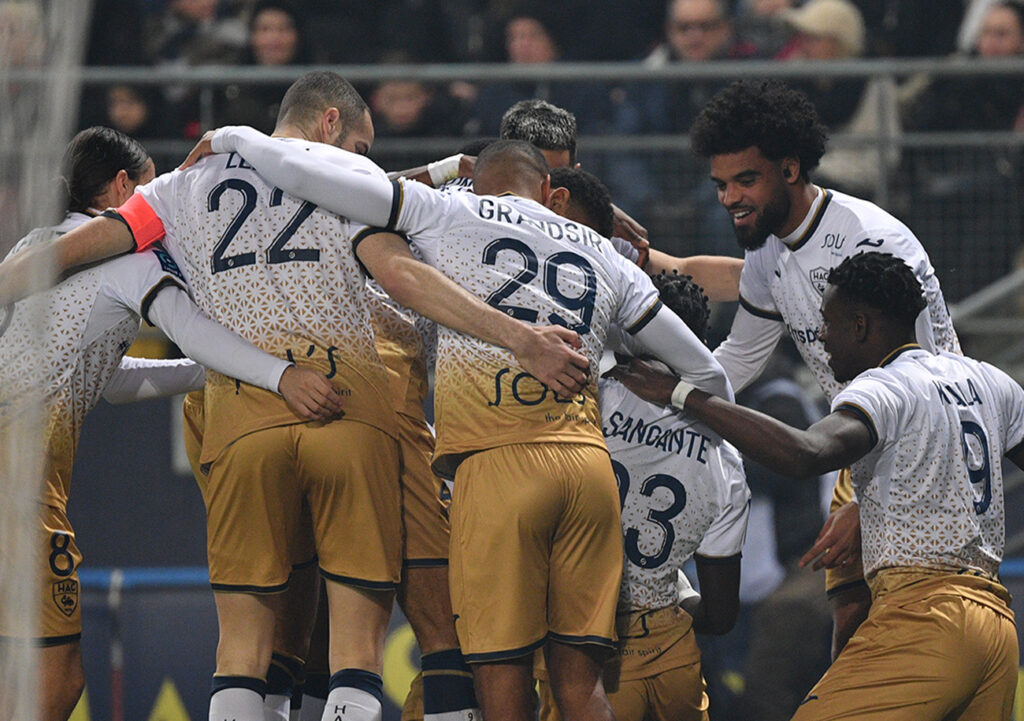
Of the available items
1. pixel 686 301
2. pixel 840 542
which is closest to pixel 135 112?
pixel 686 301

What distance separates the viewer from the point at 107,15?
1032 cm

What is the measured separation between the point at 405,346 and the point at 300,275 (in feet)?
2.05

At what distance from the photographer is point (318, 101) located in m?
5.57

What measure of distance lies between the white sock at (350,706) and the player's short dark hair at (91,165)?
228 centimetres

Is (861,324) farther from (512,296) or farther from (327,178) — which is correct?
(327,178)

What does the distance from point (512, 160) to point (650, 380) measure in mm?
908

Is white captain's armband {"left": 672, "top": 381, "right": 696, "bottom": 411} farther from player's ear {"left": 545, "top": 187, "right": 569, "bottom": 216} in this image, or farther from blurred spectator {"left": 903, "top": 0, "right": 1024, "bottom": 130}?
blurred spectator {"left": 903, "top": 0, "right": 1024, "bottom": 130}

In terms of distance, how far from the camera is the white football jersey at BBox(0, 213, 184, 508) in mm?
5434

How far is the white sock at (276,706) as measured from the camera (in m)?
5.50

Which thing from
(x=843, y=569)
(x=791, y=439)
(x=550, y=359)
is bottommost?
(x=843, y=569)

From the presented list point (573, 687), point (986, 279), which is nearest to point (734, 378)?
point (573, 687)

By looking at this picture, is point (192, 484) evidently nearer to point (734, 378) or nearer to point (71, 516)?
point (71, 516)

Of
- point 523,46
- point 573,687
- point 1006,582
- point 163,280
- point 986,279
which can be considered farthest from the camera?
point 523,46

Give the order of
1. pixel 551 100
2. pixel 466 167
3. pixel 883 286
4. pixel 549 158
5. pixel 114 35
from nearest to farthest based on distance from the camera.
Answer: pixel 883 286
pixel 466 167
pixel 549 158
pixel 551 100
pixel 114 35
